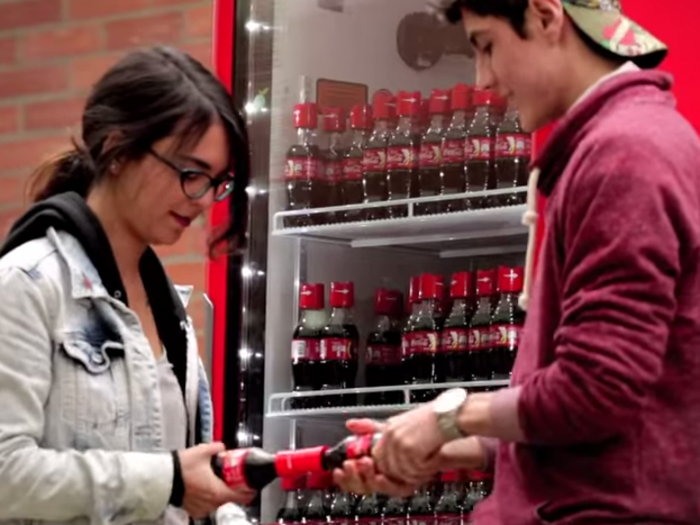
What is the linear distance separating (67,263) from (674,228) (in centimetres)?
95

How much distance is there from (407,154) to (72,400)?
1278 millimetres

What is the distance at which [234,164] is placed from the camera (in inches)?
98.3

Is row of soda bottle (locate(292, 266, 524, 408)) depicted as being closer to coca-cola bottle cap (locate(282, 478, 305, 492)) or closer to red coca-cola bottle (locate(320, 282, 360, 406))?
red coca-cola bottle (locate(320, 282, 360, 406))

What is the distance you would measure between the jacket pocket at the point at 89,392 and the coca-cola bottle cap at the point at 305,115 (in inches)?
47.4

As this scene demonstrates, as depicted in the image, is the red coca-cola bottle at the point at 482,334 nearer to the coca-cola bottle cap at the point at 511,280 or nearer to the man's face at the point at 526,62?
the coca-cola bottle cap at the point at 511,280

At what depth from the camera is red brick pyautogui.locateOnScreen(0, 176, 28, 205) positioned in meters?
4.75

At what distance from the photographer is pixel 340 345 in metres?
3.34

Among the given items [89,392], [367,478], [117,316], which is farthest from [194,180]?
[367,478]

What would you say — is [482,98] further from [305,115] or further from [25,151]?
[25,151]

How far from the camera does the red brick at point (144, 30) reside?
14.7ft

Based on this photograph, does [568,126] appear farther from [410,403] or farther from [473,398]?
[410,403]

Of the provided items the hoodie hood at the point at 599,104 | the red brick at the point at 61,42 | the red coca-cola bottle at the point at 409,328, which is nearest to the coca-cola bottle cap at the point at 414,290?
the red coca-cola bottle at the point at 409,328

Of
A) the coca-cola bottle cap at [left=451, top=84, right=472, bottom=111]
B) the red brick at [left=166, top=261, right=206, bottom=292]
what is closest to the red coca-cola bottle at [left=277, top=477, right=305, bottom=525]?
the coca-cola bottle cap at [left=451, top=84, right=472, bottom=111]

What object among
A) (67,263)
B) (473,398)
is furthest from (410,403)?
(473,398)
